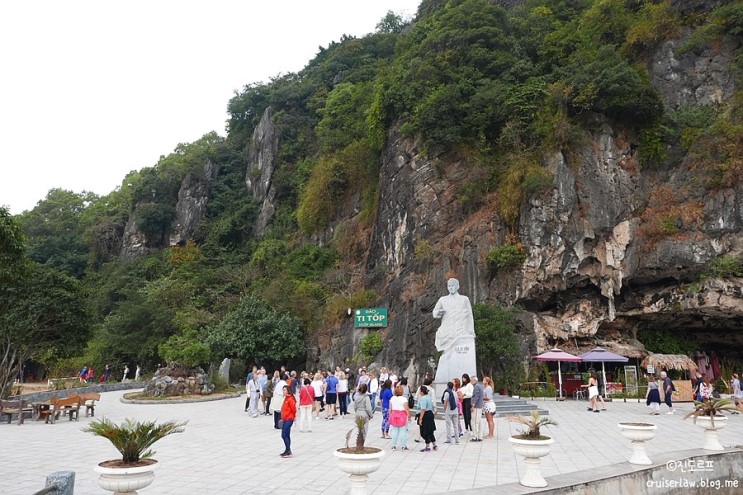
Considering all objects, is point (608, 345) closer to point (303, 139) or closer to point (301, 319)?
point (301, 319)

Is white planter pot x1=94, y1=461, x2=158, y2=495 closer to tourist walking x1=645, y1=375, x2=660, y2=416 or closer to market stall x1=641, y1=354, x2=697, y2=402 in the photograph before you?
tourist walking x1=645, y1=375, x2=660, y2=416

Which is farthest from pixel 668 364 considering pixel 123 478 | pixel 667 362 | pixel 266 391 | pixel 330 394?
pixel 123 478

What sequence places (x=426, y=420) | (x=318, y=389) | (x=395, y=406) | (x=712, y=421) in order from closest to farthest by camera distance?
Result: (x=712, y=421) → (x=426, y=420) → (x=395, y=406) → (x=318, y=389)

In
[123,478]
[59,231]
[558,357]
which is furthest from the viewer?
[59,231]

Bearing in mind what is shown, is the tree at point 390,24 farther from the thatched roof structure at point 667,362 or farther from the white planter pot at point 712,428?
the white planter pot at point 712,428

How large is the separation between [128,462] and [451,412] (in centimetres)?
644

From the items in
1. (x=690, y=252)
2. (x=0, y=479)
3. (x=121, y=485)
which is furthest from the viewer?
(x=690, y=252)

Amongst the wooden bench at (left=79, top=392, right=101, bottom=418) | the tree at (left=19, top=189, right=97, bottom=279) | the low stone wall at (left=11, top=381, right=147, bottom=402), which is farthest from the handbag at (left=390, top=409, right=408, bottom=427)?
the tree at (left=19, top=189, right=97, bottom=279)

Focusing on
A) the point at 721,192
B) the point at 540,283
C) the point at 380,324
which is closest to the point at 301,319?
the point at 380,324

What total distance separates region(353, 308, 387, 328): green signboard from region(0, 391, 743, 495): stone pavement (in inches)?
409

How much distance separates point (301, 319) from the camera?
87.2 ft

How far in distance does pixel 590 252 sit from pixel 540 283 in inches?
106

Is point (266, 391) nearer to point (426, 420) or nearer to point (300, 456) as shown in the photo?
point (300, 456)

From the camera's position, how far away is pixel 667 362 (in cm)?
2016
